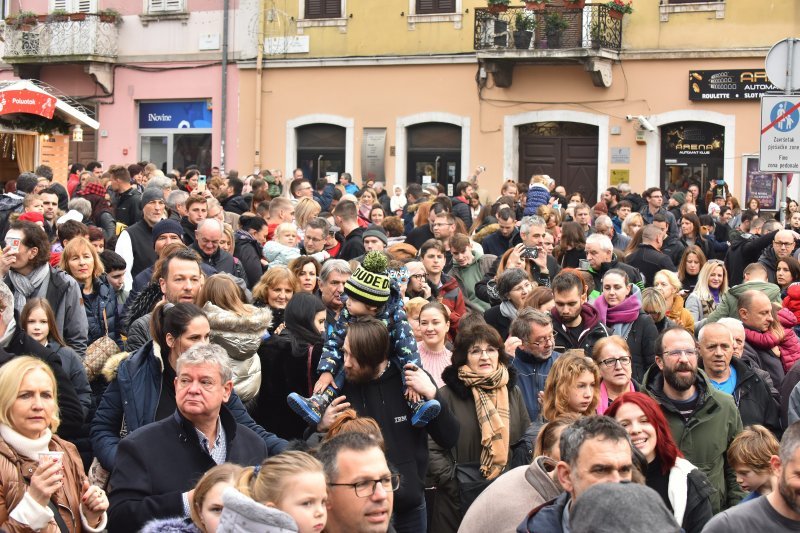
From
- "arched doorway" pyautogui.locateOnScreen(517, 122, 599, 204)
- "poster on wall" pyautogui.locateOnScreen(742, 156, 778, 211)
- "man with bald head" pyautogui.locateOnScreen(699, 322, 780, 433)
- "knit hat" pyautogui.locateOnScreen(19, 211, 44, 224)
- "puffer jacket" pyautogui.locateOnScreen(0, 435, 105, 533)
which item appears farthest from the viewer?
"arched doorway" pyautogui.locateOnScreen(517, 122, 599, 204)

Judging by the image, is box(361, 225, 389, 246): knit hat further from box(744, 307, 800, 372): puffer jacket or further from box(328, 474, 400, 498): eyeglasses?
box(328, 474, 400, 498): eyeglasses

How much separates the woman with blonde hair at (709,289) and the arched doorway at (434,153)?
51.0 feet

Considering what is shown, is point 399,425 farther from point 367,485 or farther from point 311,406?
point 367,485

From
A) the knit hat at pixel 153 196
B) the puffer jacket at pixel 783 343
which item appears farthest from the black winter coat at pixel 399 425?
the knit hat at pixel 153 196

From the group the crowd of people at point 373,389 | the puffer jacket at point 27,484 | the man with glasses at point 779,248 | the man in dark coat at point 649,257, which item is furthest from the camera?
the man with glasses at point 779,248

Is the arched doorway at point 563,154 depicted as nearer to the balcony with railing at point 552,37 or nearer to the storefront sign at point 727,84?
the balcony with railing at point 552,37

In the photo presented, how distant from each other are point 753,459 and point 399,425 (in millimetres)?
1978

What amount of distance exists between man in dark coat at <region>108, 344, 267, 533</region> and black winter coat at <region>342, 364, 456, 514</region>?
32.4 inches

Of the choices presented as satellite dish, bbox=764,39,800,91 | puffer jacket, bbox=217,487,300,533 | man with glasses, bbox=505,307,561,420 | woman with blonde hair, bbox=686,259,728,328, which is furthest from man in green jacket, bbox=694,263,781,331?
puffer jacket, bbox=217,487,300,533

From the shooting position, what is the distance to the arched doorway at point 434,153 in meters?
27.4

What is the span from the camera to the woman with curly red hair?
5.77 metres

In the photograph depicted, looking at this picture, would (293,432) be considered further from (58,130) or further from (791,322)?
(58,130)

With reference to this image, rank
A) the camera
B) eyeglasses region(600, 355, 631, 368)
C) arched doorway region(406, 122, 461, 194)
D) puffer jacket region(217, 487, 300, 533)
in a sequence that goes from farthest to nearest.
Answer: arched doorway region(406, 122, 461, 194)
the camera
eyeglasses region(600, 355, 631, 368)
puffer jacket region(217, 487, 300, 533)

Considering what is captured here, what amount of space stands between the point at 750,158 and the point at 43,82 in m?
16.6
